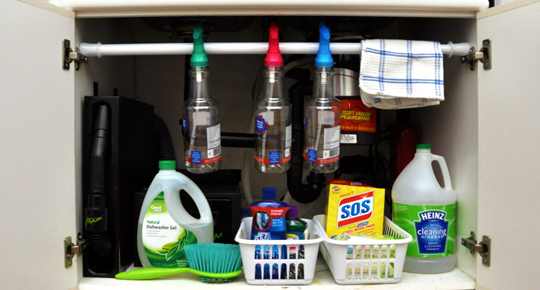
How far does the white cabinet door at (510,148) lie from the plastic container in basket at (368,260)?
205 mm

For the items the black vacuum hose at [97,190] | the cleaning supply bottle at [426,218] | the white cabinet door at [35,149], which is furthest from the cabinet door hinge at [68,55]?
the cleaning supply bottle at [426,218]

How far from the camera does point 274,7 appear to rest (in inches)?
37.2

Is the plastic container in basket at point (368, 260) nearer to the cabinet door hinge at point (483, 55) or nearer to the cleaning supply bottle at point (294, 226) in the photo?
the cleaning supply bottle at point (294, 226)

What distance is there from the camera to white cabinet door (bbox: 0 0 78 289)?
31.4 inches

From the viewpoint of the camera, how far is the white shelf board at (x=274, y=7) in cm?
93

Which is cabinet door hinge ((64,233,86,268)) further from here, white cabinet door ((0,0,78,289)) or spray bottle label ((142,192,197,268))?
spray bottle label ((142,192,197,268))

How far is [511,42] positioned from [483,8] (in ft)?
0.40

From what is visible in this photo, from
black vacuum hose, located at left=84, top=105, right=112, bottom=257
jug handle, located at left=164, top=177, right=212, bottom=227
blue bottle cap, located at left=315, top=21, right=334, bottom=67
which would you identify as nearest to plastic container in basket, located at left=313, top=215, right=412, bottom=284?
jug handle, located at left=164, top=177, right=212, bottom=227

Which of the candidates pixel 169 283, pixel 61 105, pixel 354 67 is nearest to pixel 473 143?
pixel 354 67

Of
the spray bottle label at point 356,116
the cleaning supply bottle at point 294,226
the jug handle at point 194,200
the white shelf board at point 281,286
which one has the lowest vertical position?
the white shelf board at point 281,286

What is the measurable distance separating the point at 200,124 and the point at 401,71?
0.52m

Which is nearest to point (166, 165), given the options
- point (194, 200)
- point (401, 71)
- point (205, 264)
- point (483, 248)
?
point (194, 200)

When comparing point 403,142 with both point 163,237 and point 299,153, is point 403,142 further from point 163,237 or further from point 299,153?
point 163,237

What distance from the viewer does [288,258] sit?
944 millimetres
